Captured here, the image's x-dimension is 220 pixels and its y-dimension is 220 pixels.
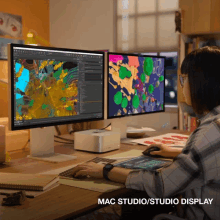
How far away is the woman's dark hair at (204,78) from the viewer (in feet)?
3.24

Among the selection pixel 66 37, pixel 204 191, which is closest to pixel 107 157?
pixel 204 191

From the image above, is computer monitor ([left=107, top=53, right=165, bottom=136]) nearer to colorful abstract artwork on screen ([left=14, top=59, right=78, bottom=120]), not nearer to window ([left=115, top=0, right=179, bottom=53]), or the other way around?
colorful abstract artwork on screen ([left=14, top=59, right=78, bottom=120])

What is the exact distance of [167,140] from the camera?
1.91m

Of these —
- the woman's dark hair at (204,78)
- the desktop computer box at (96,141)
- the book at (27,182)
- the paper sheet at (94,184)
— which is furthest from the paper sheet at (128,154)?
the woman's dark hair at (204,78)

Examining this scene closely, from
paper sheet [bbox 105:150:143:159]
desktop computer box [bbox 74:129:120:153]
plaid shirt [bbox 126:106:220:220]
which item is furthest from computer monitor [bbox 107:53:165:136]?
plaid shirt [bbox 126:106:220:220]

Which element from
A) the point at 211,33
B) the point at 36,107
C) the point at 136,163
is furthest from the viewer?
the point at 211,33

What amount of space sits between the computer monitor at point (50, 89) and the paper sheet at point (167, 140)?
31 cm

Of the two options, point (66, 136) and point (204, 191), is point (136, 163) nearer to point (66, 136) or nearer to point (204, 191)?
point (204, 191)

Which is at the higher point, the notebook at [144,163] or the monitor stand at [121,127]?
the monitor stand at [121,127]

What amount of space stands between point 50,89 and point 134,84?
0.60 metres

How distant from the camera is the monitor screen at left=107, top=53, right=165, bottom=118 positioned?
1.80 metres

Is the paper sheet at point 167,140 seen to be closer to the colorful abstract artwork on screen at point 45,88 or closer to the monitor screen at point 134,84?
the monitor screen at point 134,84

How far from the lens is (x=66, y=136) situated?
2.05 m

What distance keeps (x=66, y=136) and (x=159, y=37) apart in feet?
11.4
